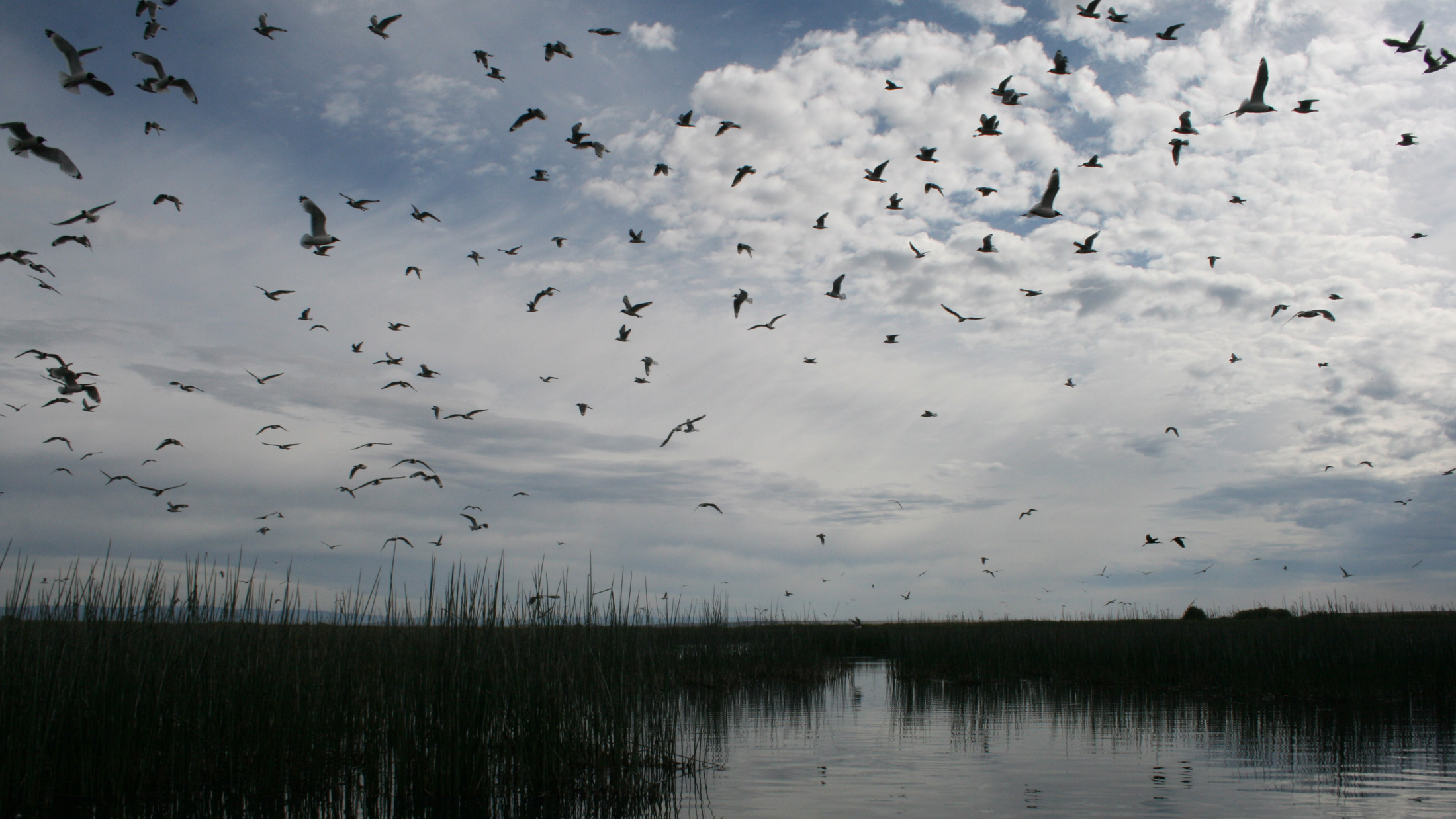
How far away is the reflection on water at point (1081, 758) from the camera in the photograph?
9.73m

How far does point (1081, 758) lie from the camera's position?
12836 mm

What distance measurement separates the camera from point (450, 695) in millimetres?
8664

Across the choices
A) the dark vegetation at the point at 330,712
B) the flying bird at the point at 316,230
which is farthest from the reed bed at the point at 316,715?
the flying bird at the point at 316,230

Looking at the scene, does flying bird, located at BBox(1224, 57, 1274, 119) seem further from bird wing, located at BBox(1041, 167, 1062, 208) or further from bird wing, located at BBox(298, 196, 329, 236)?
bird wing, located at BBox(298, 196, 329, 236)

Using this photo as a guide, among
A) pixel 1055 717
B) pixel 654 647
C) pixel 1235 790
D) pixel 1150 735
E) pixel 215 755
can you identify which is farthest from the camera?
pixel 1055 717

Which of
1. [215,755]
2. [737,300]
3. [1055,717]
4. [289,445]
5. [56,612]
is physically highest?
[737,300]

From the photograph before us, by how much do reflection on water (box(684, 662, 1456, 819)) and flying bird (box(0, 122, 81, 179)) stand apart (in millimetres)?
10273

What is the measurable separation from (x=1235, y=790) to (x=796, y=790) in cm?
566

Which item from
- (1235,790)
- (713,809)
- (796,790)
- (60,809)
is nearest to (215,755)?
(60,809)

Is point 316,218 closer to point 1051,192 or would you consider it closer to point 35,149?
point 35,149

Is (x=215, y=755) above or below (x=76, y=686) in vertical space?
below

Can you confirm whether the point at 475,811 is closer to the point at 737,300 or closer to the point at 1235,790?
the point at 1235,790

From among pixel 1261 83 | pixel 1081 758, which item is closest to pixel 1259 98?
pixel 1261 83

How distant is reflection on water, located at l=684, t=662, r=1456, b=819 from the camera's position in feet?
31.9
